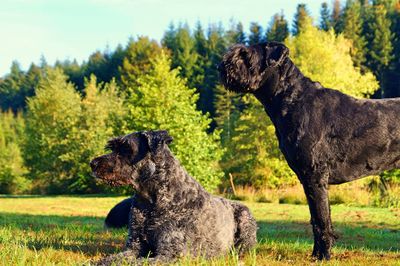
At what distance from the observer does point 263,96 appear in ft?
21.7

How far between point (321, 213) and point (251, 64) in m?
2.16

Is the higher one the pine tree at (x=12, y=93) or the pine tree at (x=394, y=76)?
the pine tree at (x=12, y=93)

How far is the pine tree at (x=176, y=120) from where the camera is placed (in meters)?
30.3

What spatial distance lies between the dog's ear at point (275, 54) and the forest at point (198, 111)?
11837mm

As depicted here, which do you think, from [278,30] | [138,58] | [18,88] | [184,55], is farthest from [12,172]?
[18,88]

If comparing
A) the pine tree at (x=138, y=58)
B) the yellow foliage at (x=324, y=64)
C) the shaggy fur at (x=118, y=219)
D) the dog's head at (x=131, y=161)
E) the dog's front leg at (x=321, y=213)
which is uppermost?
the pine tree at (x=138, y=58)

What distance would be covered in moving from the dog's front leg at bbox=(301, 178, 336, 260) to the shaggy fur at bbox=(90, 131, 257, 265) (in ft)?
4.30

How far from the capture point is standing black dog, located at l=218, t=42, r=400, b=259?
6.18m

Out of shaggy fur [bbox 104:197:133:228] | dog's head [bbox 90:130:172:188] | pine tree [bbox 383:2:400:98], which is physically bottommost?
shaggy fur [bbox 104:197:133:228]

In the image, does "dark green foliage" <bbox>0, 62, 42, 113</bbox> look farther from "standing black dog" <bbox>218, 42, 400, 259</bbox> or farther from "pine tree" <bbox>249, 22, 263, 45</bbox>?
"standing black dog" <bbox>218, 42, 400, 259</bbox>

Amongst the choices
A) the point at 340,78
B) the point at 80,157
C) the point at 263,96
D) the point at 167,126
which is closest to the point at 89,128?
the point at 80,157

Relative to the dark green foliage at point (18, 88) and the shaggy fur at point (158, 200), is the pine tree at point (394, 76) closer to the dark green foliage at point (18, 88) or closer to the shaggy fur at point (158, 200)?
the shaggy fur at point (158, 200)

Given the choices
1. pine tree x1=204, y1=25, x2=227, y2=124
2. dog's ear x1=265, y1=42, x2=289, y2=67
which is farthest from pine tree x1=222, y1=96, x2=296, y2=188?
pine tree x1=204, y1=25, x2=227, y2=124

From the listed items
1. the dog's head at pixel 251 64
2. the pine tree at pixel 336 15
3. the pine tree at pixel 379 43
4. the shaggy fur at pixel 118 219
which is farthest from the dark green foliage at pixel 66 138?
the pine tree at pixel 336 15
